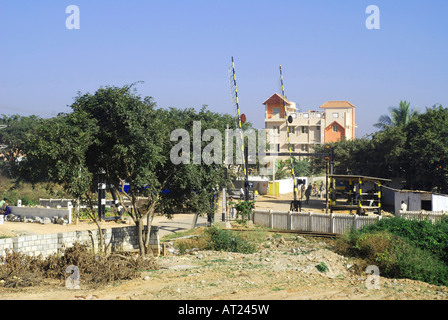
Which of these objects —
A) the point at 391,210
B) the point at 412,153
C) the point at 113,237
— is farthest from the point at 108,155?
Answer: the point at 412,153

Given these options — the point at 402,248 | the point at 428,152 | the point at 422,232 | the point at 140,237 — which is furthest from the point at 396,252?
the point at 428,152

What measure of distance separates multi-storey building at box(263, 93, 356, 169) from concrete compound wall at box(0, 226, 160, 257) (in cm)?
5764

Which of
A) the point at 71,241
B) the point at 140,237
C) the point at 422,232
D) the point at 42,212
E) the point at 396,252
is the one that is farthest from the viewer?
the point at 42,212

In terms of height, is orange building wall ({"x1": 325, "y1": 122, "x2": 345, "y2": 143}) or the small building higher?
orange building wall ({"x1": 325, "y1": 122, "x2": 345, "y2": 143})

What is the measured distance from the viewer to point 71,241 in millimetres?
16516

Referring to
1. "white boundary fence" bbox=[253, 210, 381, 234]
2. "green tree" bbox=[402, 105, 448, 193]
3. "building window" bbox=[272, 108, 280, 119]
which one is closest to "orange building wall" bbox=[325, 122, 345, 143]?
"building window" bbox=[272, 108, 280, 119]

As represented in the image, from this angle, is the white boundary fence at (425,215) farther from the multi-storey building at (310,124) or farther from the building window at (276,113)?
the building window at (276,113)

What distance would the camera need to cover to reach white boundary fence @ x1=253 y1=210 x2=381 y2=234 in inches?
942

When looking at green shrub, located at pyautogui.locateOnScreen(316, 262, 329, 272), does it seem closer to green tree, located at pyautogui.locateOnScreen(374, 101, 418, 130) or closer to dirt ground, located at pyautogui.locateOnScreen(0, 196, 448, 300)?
dirt ground, located at pyautogui.locateOnScreen(0, 196, 448, 300)

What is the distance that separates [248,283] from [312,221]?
500 inches

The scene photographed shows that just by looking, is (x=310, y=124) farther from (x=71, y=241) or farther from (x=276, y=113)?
(x=71, y=241)

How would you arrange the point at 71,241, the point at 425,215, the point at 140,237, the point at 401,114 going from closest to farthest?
the point at 71,241, the point at 140,237, the point at 425,215, the point at 401,114

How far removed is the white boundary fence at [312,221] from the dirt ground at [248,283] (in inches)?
182
